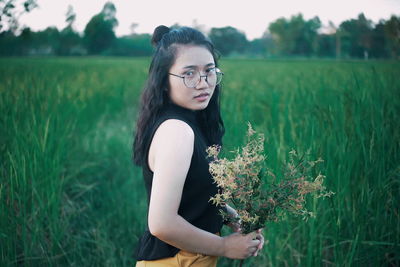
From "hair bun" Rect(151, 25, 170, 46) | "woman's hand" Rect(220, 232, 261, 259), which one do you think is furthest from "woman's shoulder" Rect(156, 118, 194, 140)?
Result: "hair bun" Rect(151, 25, 170, 46)

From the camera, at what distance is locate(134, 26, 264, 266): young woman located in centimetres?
90

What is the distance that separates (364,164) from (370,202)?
0.88ft

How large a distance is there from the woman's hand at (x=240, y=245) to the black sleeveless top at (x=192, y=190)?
13 centimetres

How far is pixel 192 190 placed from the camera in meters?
1.01

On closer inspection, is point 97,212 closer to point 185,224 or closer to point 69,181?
point 69,181

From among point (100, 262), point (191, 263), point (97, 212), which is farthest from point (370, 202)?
point (97, 212)

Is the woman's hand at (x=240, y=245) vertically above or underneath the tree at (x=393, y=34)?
underneath

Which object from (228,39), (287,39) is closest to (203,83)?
(287,39)

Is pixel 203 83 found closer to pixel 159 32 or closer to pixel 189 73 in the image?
pixel 189 73

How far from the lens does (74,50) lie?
5867 millimetres

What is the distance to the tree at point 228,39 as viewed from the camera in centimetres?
542

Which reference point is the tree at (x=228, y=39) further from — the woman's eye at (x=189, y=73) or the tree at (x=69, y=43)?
the woman's eye at (x=189, y=73)

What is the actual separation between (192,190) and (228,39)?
5932 millimetres

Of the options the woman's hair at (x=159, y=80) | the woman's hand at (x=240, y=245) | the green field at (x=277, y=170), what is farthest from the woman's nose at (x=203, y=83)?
the green field at (x=277, y=170)
